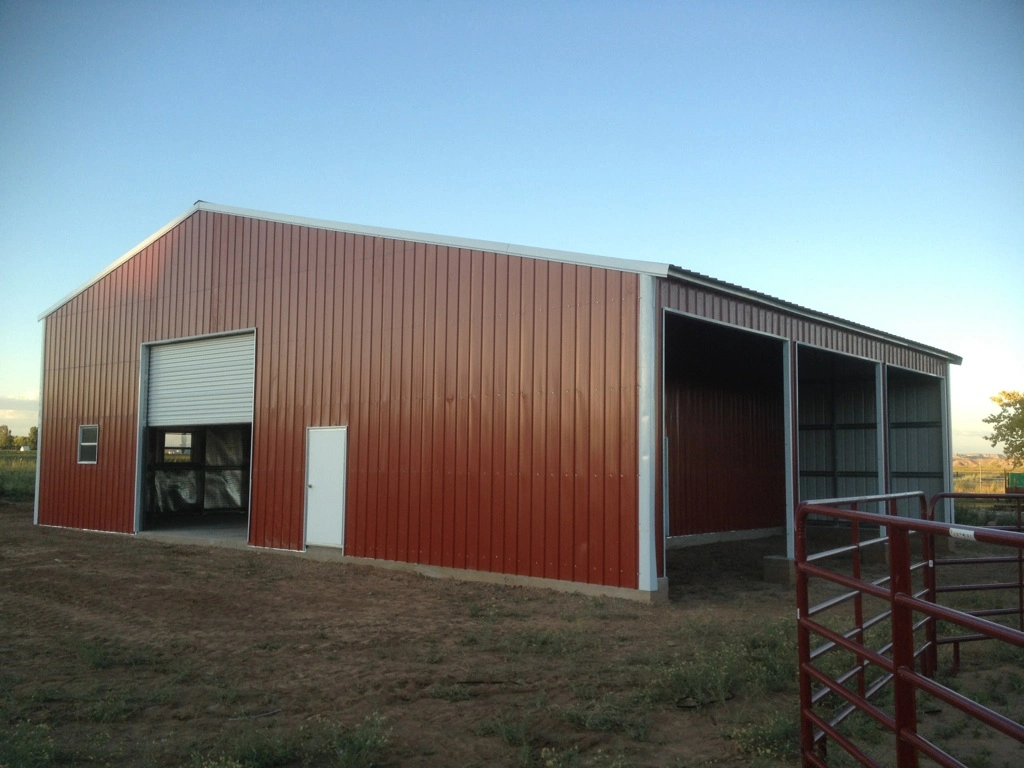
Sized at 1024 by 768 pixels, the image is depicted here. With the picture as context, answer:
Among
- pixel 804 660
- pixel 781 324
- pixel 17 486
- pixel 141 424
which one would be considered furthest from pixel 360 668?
pixel 17 486

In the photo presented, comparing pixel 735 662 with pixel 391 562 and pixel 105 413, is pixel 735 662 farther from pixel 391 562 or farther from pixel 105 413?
pixel 105 413

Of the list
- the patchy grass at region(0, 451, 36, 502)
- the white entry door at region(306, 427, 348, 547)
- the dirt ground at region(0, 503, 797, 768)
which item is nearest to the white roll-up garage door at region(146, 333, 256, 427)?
the white entry door at region(306, 427, 348, 547)

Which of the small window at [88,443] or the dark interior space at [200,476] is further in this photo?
the dark interior space at [200,476]

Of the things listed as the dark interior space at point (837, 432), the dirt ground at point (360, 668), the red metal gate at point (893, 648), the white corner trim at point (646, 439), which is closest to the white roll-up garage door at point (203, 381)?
the dirt ground at point (360, 668)

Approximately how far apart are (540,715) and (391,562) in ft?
25.1

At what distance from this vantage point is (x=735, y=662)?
6488 millimetres

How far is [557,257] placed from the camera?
11227 mm

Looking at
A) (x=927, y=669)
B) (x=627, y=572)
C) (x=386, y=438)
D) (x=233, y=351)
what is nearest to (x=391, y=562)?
(x=386, y=438)

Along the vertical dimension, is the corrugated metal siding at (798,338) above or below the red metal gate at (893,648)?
above

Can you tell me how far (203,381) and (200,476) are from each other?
775cm

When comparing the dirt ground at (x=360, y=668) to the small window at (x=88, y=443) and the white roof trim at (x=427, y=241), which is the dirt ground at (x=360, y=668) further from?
the small window at (x=88, y=443)

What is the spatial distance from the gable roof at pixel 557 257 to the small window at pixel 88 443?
11.7 feet

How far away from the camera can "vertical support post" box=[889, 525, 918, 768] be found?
10.6ft

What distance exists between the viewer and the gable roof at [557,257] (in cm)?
1062
